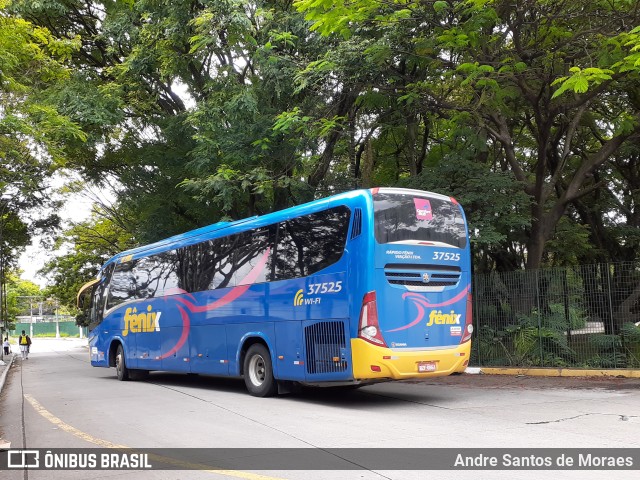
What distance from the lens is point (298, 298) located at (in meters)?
11.2

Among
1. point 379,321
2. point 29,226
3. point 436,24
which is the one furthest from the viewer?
point 29,226

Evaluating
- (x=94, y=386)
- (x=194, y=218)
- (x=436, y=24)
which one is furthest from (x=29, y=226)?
(x=436, y=24)

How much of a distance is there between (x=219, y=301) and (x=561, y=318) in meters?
8.97

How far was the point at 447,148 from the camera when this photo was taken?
22.9 m

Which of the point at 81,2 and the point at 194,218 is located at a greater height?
the point at 81,2

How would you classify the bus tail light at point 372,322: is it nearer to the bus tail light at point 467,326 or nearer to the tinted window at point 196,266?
the bus tail light at point 467,326

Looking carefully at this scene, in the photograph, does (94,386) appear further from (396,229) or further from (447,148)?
(447,148)

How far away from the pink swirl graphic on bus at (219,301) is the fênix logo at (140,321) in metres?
0.92

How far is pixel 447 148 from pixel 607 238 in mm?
7402

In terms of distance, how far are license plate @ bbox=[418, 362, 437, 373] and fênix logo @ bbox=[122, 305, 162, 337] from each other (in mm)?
7924

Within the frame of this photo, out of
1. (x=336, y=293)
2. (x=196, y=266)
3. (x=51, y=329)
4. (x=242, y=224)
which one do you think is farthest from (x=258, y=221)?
(x=51, y=329)

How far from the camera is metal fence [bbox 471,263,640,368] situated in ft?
49.2

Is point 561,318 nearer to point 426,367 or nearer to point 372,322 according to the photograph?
point 426,367

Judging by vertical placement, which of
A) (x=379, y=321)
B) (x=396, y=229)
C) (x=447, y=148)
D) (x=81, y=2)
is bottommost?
(x=379, y=321)
